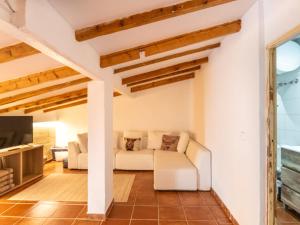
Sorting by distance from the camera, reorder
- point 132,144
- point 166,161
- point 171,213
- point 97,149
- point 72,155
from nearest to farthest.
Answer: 1. point 97,149
2. point 171,213
3. point 166,161
4. point 72,155
5. point 132,144

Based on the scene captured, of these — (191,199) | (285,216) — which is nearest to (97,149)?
(191,199)

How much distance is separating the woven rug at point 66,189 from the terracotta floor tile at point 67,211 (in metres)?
0.26

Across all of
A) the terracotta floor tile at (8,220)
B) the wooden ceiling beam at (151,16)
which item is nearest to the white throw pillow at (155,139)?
the terracotta floor tile at (8,220)

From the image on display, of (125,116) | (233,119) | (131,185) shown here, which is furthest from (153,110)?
(233,119)

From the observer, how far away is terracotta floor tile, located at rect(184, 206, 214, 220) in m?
3.08

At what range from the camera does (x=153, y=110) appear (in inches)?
257

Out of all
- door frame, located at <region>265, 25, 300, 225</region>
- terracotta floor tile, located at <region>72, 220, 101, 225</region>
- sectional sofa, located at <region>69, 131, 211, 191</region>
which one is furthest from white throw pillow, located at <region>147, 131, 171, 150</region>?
door frame, located at <region>265, 25, 300, 225</region>

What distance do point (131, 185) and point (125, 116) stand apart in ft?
8.45

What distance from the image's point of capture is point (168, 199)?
372cm

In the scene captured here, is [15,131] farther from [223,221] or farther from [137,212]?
[223,221]

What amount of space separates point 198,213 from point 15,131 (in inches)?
137

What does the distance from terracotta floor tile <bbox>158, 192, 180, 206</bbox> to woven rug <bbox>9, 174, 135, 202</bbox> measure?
561 mm

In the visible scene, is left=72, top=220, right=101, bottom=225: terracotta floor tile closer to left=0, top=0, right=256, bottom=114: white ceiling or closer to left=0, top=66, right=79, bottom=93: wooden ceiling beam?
left=0, top=66, right=79, bottom=93: wooden ceiling beam

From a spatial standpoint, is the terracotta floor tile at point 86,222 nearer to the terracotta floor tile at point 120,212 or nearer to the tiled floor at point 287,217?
the terracotta floor tile at point 120,212
